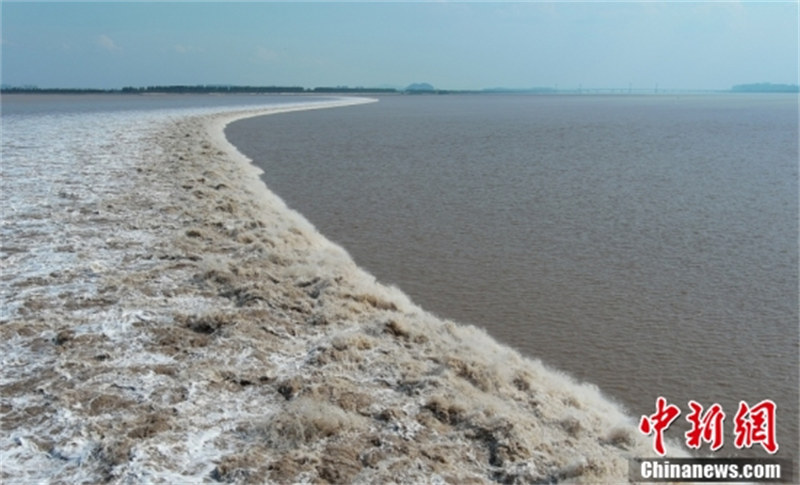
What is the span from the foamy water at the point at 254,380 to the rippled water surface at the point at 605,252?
935 millimetres

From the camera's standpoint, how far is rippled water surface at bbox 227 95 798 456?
23.7 feet

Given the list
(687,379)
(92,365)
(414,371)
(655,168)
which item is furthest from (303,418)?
(655,168)

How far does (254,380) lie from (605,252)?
22.2 feet

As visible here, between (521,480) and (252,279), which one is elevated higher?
(252,279)

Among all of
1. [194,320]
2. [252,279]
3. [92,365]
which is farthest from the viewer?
[252,279]

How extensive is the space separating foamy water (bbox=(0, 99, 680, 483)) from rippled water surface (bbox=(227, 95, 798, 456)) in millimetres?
935

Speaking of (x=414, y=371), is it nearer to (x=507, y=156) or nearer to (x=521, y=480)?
(x=521, y=480)

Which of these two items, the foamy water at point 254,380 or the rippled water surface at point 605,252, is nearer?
the foamy water at point 254,380

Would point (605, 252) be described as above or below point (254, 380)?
above

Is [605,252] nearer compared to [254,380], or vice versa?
[254,380]

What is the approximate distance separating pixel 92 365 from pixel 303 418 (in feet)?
7.38

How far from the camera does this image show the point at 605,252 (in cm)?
1123

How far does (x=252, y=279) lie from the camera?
29.2ft

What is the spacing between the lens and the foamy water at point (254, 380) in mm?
4988
